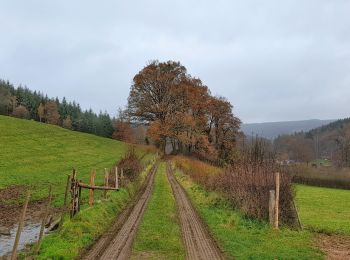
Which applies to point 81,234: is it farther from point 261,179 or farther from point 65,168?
point 65,168

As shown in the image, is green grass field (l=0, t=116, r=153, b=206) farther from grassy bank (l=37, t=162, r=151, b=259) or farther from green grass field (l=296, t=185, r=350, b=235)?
green grass field (l=296, t=185, r=350, b=235)

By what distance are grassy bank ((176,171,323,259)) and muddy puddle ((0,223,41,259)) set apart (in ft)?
26.5

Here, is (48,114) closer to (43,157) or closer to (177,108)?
(177,108)

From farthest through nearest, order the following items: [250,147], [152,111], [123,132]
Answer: [123,132]
[152,111]
[250,147]

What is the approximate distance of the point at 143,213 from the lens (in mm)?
22297

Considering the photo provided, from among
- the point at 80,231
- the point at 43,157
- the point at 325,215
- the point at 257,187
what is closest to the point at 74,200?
the point at 80,231

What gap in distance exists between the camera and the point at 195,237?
1656cm

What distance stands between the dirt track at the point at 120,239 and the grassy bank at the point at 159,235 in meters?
0.32

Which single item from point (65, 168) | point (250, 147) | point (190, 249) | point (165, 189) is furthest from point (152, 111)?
point (190, 249)

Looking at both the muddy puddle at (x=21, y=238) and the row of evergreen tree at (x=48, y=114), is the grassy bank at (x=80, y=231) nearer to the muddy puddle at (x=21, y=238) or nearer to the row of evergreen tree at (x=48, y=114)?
the muddy puddle at (x=21, y=238)

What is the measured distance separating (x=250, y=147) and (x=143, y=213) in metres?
9.03

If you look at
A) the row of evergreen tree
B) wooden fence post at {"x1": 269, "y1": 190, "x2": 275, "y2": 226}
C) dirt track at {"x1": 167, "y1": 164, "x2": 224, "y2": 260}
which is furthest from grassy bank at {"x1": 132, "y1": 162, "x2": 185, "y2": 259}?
the row of evergreen tree

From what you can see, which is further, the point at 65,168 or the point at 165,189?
the point at 65,168

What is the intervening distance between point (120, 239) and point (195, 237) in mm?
3084
